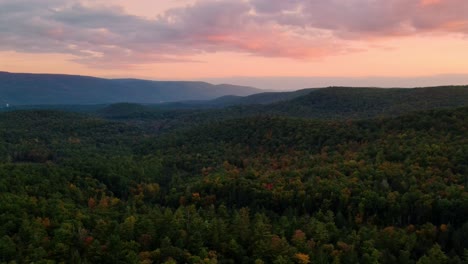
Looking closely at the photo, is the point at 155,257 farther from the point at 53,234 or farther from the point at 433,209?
the point at 433,209

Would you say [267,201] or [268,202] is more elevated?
[267,201]

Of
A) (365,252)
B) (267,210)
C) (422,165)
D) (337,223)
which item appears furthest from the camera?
(422,165)

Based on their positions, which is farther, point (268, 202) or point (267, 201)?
point (267, 201)

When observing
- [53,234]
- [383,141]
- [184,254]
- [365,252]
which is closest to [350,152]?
[383,141]
